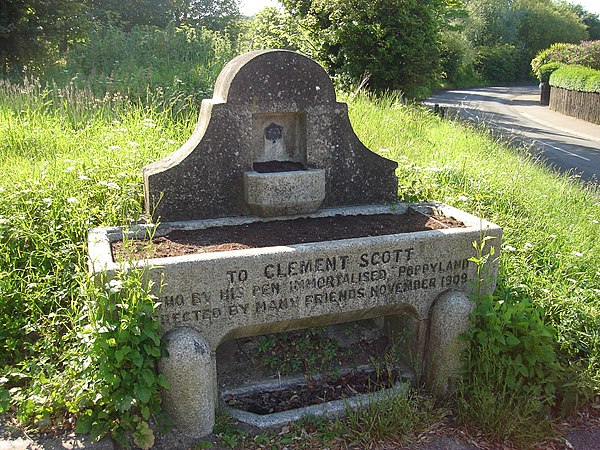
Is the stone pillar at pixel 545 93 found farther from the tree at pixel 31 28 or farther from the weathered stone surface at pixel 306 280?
the weathered stone surface at pixel 306 280

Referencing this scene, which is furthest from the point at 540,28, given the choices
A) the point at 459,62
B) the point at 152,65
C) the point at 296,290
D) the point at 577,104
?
the point at 296,290

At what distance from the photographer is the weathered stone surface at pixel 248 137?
13.1ft

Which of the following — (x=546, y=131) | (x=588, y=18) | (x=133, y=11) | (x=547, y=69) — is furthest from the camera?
(x=588, y=18)

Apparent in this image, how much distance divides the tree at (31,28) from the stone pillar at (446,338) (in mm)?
8649

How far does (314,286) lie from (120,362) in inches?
47.8

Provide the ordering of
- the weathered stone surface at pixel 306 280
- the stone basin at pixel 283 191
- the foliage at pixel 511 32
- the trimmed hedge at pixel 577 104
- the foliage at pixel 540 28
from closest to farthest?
the weathered stone surface at pixel 306 280, the stone basin at pixel 283 191, the trimmed hedge at pixel 577 104, the foliage at pixel 511 32, the foliage at pixel 540 28

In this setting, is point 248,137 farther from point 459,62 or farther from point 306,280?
point 459,62

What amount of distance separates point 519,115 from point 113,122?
19.4 metres

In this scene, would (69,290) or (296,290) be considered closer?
(296,290)

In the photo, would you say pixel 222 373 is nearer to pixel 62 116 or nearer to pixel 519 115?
pixel 62 116

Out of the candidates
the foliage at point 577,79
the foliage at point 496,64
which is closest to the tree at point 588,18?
the foliage at point 496,64

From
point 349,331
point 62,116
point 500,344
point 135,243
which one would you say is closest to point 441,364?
point 500,344

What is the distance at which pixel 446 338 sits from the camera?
12.5ft

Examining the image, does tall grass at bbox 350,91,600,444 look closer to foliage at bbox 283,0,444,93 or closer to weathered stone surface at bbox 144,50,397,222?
weathered stone surface at bbox 144,50,397,222
